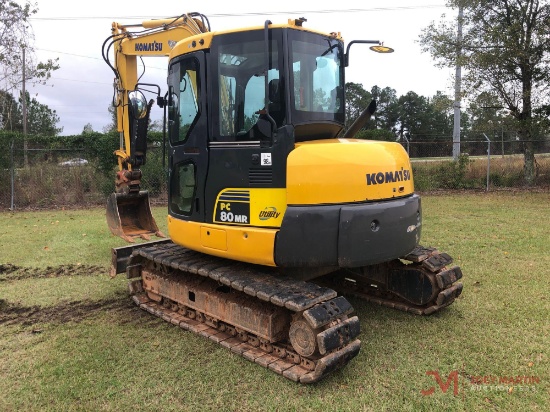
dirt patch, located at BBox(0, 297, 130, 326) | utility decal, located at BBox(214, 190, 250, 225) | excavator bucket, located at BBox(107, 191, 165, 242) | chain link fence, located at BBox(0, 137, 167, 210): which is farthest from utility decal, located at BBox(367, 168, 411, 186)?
chain link fence, located at BBox(0, 137, 167, 210)

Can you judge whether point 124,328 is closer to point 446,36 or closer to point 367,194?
point 367,194

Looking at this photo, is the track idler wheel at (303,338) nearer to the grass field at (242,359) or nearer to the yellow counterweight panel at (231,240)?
the grass field at (242,359)

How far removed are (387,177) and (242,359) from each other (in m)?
2.19

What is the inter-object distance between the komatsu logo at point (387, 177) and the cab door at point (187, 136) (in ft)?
5.42

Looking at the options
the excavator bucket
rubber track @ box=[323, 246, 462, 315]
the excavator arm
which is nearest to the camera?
rubber track @ box=[323, 246, 462, 315]

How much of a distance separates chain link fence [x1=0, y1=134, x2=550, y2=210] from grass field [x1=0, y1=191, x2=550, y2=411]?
8686 millimetres

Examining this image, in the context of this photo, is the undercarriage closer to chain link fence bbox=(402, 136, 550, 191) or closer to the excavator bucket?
the excavator bucket

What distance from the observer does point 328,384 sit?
12.0 feet

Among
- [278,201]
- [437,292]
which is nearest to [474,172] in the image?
[437,292]

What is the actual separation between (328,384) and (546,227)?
829 centimetres

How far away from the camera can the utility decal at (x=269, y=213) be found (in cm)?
402

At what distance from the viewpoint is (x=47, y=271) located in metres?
6.91

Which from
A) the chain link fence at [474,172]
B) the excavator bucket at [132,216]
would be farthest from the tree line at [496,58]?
the excavator bucket at [132,216]

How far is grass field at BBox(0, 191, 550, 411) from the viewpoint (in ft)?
11.3
